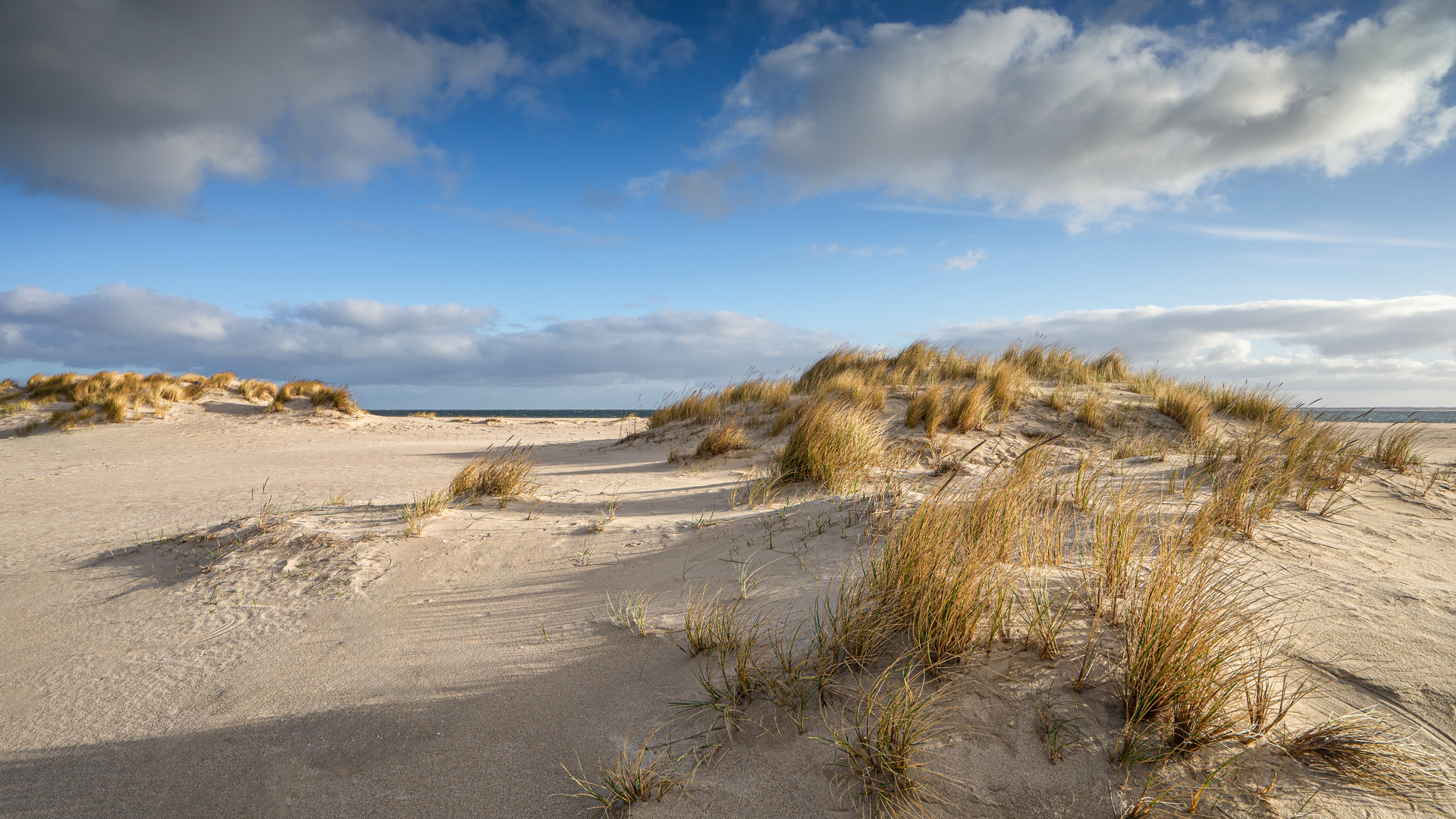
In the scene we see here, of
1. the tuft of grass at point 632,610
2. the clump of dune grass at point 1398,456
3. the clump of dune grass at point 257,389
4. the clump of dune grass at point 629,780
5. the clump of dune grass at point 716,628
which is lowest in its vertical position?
the clump of dune grass at point 629,780

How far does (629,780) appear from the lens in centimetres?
226

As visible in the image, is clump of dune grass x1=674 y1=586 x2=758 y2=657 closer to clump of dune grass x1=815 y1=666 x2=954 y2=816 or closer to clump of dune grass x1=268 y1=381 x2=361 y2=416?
clump of dune grass x1=815 y1=666 x2=954 y2=816

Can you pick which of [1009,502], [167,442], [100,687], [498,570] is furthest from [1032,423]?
[167,442]

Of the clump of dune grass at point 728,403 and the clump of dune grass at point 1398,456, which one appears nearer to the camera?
the clump of dune grass at point 1398,456

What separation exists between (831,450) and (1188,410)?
7.17m

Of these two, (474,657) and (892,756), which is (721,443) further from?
(892,756)

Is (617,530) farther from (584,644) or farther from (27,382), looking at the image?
(27,382)

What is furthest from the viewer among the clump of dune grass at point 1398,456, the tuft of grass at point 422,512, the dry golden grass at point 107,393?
the dry golden grass at point 107,393

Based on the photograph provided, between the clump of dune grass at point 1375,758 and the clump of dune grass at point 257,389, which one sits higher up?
the clump of dune grass at point 257,389

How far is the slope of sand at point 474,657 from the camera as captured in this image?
2.34 metres

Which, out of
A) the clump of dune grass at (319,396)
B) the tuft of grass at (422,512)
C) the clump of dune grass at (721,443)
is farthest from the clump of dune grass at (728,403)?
the clump of dune grass at (319,396)

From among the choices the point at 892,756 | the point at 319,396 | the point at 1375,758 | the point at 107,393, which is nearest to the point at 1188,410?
the point at 1375,758

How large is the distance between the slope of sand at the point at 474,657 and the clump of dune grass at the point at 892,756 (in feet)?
0.24

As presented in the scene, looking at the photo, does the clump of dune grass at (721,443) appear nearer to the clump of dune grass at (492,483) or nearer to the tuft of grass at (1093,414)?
the clump of dune grass at (492,483)
